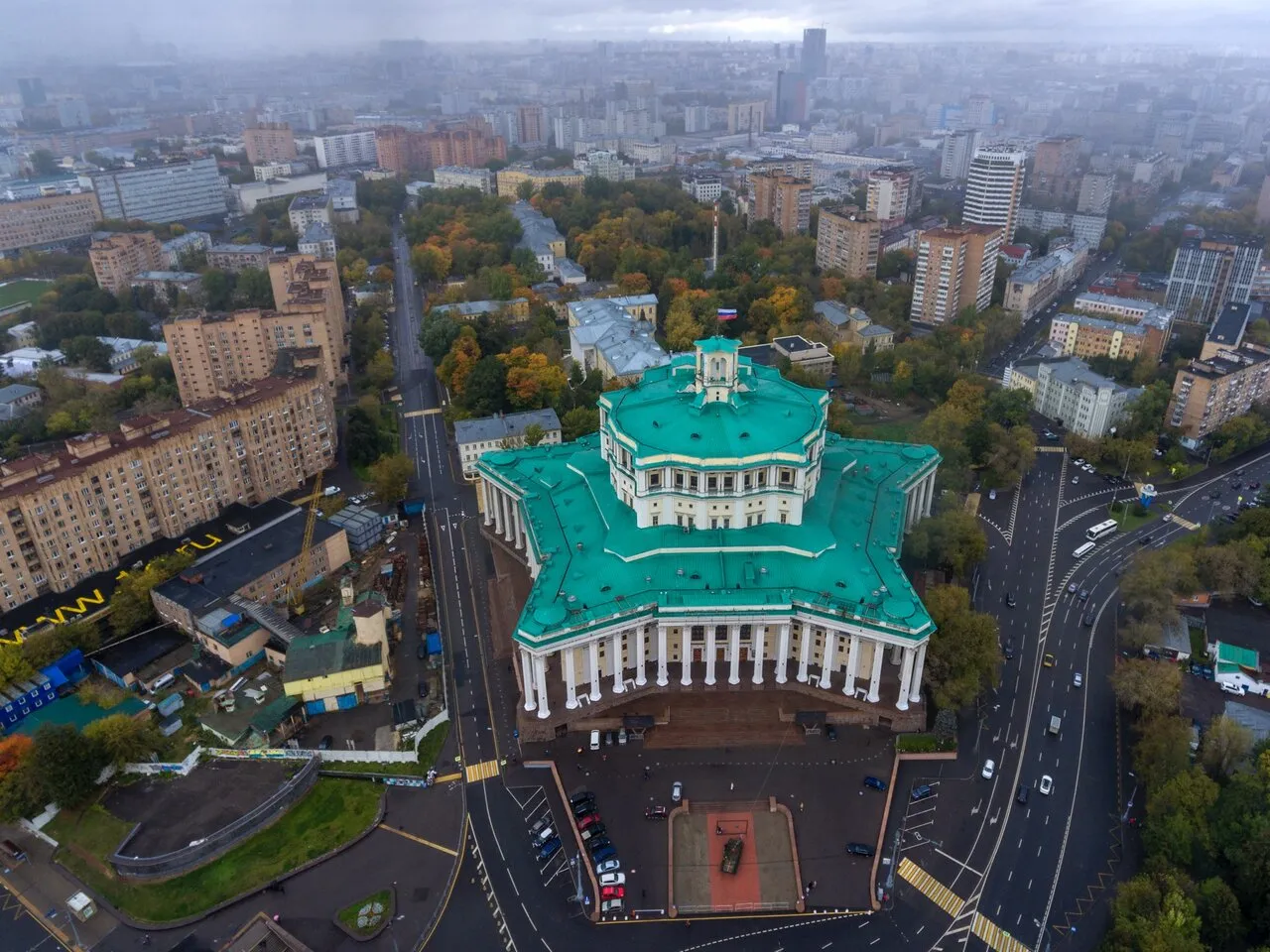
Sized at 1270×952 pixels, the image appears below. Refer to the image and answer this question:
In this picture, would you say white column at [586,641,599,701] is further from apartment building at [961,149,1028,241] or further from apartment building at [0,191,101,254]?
apartment building at [0,191,101,254]

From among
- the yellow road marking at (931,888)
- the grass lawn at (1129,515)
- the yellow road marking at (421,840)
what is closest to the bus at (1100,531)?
the grass lawn at (1129,515)

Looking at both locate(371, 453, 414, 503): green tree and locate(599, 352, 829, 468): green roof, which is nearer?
locate(599, 352, 829, 468): green roof

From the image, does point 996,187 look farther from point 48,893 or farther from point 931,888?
point 48,893

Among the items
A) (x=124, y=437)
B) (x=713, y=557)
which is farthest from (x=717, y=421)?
(x=124, y=437)

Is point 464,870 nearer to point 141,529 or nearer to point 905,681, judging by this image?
point 905,681

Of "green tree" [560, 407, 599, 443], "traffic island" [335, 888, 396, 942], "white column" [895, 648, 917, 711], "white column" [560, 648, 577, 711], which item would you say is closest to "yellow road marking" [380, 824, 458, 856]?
"traffic island" [335, 888, 396, 942]

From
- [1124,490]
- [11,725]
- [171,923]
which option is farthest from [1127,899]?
[11,725]
